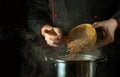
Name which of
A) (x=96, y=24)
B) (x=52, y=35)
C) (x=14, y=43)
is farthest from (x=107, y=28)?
(x=14, y=43)

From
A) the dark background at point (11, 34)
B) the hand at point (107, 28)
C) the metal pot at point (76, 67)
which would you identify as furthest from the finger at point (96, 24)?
the dark background at point (11, 34)

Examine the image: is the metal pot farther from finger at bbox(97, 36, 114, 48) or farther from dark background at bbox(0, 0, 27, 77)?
dark background at bbox(0, 0, 27, 77)

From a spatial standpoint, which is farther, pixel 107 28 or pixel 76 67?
pixel 107 28

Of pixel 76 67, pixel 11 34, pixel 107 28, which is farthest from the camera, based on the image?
pixel 11 34

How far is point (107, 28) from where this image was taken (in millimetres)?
747

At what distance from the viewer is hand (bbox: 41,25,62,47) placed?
699mm

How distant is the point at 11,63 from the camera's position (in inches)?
34.4

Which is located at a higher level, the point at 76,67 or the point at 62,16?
the point at 62,16

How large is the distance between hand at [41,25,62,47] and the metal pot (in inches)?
3.1

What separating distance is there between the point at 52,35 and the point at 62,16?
0.09 metres

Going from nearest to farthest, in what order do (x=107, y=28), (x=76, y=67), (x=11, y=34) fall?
1. (x=76, y=67)
2. (x=107, y=28)
3. (x=11, y=34)

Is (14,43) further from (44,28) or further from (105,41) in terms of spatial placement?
(105,41)

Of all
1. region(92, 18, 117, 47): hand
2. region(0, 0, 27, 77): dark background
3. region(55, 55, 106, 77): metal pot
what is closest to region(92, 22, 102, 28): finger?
region(92, 18, 117, 47): hand

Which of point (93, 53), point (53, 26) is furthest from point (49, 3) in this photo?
point (93, 53)
